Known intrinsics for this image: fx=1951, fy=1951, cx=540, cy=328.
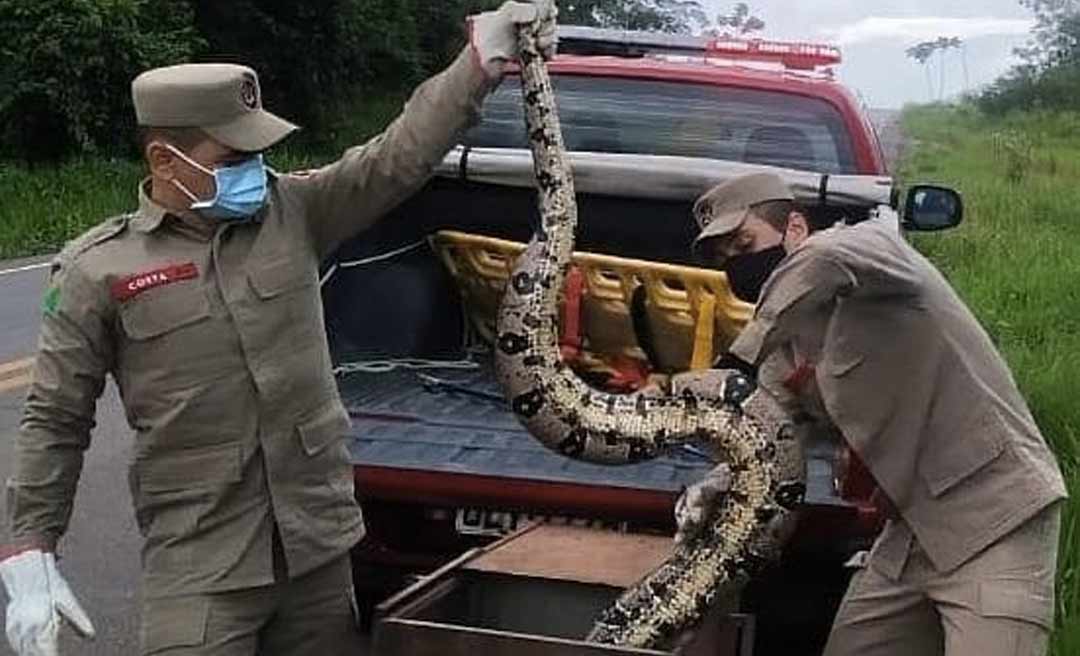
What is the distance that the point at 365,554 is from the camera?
17.5 feet

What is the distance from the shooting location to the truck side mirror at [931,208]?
22.6 feet

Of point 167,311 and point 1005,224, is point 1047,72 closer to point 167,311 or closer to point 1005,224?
point 1005,224

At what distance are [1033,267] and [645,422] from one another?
11.1 meters

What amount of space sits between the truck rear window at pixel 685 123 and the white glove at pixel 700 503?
2.69 m

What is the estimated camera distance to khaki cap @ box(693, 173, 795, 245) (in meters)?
4.04

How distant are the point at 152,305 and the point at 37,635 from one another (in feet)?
2.17

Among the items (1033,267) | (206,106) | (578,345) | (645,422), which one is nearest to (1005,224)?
(1033,267)

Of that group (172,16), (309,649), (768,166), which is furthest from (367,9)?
(309,649)

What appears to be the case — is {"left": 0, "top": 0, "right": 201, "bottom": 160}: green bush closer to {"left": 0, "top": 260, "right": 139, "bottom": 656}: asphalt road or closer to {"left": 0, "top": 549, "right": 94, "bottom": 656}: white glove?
{"left": 0, "top": 260, "right": 139, "bottom": 656}: asphalt road

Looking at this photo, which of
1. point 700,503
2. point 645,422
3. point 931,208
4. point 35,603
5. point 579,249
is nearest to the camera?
point 35,603

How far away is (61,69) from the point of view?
1154 inches

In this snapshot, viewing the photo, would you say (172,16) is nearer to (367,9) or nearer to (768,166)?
(367,9)

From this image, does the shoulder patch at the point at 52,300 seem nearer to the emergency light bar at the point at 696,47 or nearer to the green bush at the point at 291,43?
the emergency light bar at the point at 696,47

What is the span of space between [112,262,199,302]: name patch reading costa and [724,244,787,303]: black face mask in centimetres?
118
